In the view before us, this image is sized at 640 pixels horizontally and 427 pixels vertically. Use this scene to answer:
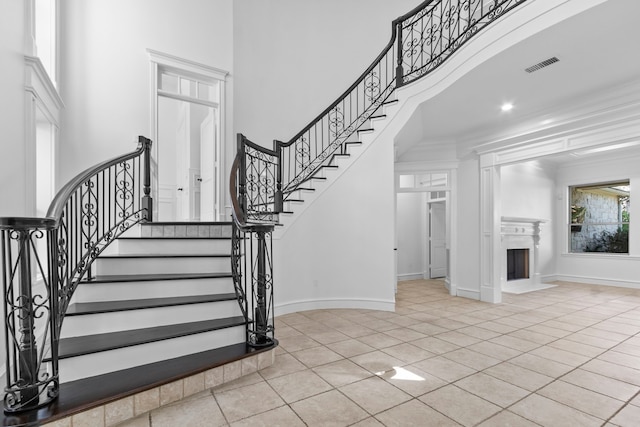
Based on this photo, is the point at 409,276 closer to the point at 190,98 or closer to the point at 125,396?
the point at 190,98

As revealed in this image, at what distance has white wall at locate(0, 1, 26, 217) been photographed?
249 cm

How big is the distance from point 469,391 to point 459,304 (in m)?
3.04

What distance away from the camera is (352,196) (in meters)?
4.84

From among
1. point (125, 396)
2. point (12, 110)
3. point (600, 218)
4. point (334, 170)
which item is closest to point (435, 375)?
point (125, 396)

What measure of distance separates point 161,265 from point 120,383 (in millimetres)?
1356

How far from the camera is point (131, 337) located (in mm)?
2312

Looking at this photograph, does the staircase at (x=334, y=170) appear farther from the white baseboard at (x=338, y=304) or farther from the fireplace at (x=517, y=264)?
the fireplace at (x=517, y=264)

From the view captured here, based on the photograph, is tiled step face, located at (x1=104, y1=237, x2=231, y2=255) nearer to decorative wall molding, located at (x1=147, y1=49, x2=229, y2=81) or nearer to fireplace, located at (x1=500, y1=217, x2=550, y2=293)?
decorative wall molding, located at (x1=147, y1=49, x2=229, y2=81)

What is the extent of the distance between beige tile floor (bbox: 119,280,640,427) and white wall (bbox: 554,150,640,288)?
3238 millimetres

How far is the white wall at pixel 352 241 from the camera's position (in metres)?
4.68

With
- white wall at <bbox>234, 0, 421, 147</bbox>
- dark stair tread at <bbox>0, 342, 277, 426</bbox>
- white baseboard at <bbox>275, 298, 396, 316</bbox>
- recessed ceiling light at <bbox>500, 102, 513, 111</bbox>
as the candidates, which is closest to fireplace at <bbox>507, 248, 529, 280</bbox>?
recessed ceiling light at <bbox>500, 102, 513, 111</bbox>

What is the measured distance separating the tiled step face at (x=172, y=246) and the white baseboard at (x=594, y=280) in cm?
784

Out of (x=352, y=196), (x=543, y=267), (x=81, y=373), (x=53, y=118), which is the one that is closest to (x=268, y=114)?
(x=352, y=196)

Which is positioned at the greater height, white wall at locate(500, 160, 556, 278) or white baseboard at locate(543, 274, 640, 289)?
white wall at locate(500, 160, 556, 278)
